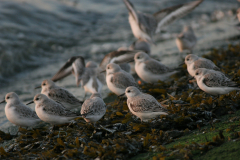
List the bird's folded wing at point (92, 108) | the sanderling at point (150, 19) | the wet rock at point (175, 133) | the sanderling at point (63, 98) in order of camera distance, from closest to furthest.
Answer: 1. the wet rock at point (175, 133)
2. the bird's folded wing at point (92, 108)
3. the sanderling at point (63, 98)
4. the sanderling at point (150, 19)

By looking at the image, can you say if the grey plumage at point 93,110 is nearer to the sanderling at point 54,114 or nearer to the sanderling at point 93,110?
the sanderling at point 93,110

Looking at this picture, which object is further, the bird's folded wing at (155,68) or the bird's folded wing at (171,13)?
the bird's folded wing at (171,13)

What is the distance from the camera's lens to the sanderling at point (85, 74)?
642 centimetres

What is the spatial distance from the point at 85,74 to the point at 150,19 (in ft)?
11.1

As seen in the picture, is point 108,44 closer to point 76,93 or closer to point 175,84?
point 76,93

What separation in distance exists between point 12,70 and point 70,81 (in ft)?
9.50

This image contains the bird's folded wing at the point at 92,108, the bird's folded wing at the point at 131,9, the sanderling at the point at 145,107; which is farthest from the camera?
the bird's folded wing at the point at 131,9

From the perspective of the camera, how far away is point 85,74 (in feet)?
22.1

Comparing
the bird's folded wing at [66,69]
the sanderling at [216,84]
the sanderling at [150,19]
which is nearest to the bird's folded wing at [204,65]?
the sanderling at [216,84]

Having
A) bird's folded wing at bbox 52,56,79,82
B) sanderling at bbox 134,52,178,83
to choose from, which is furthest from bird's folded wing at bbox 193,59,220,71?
bird's folded wing at bbox 52,56,79,82

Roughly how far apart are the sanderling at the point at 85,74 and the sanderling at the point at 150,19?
2.20 metres

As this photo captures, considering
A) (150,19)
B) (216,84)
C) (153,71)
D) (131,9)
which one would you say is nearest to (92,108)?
(216,84)

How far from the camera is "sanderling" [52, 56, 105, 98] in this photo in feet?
21.1

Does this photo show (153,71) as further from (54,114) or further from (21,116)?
(21,116)
